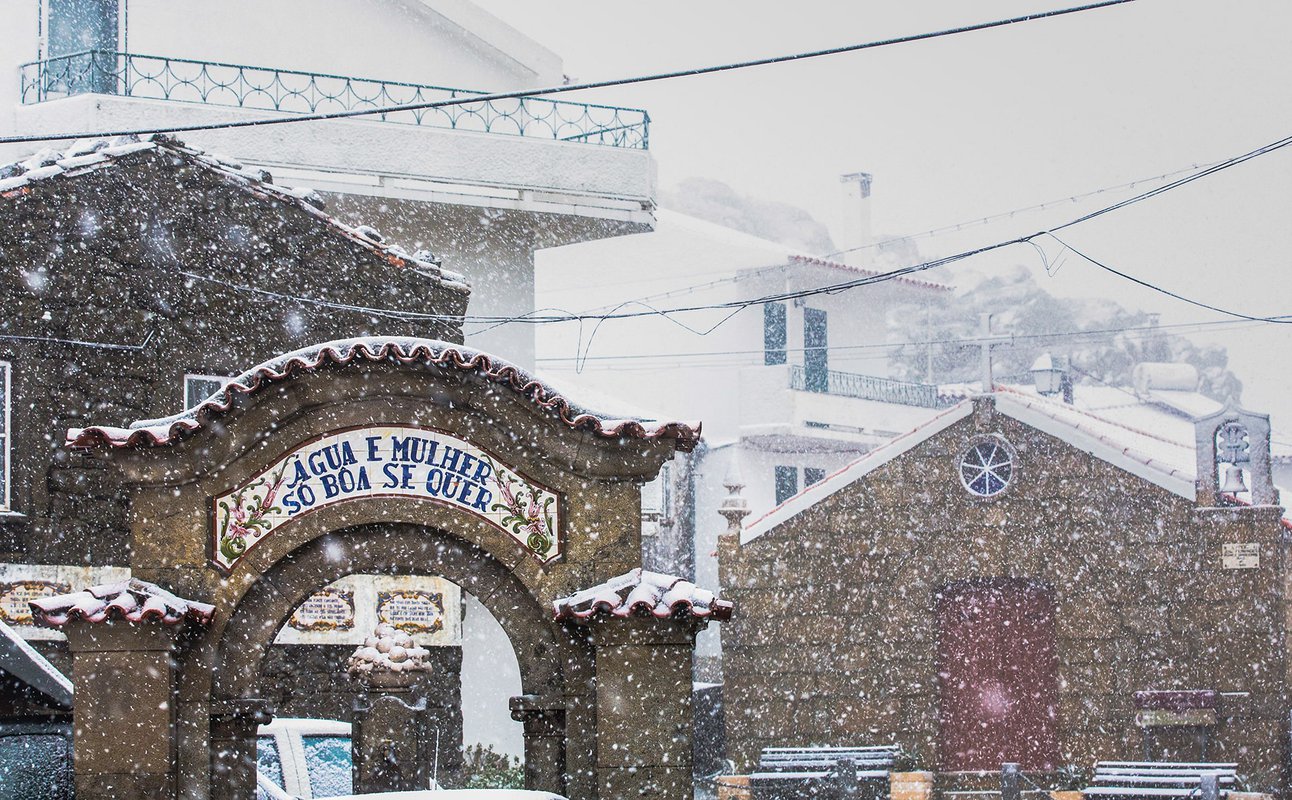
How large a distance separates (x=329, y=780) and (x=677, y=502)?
20.2m

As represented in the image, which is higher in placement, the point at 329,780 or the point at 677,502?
the point at 677,502

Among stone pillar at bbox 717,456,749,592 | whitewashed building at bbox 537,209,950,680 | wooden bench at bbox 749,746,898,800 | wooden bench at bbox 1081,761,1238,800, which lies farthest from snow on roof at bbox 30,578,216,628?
whitewashed building at bbox 537,209,950,680

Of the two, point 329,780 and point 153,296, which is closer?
point 329,780

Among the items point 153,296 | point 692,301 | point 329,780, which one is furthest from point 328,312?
point 692,301

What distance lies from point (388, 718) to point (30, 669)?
4074 millimetres

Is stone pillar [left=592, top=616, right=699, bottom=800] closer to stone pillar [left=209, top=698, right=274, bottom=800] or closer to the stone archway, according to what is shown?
the stone archway

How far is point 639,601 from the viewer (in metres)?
10.8

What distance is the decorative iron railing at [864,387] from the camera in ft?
124

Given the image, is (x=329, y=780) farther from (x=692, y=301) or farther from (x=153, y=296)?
(x=692, y=301)

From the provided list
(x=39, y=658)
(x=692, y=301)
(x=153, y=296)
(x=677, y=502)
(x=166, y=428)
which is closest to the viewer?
(x=166, y=428)

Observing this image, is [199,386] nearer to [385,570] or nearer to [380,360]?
[385,570]

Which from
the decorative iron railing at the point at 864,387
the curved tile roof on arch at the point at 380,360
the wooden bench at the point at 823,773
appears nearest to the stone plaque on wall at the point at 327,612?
the curved tile roof on arch at the point at 380,360

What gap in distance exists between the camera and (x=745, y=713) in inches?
977

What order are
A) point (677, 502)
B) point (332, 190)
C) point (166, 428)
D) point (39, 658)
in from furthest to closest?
point (677, 502) < point (332, 190) < point (39, 658) < point (166, 428)
